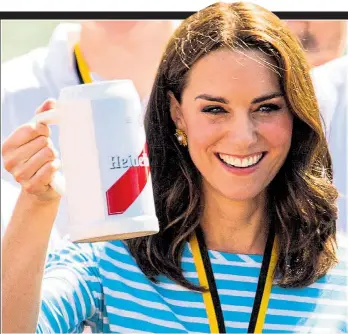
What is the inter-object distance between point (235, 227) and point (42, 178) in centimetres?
55

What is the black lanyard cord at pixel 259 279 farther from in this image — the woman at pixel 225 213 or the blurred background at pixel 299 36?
the blurred background at pixel 299 36

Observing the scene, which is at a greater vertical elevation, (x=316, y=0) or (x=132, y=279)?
(x=316, y=0)

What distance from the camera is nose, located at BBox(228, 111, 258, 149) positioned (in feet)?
5.73

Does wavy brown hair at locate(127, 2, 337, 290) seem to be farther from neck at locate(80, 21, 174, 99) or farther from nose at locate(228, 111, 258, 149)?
neck at locate(80, 21, 174, 99)

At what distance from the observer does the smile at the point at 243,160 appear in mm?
1777

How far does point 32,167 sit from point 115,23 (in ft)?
3.20

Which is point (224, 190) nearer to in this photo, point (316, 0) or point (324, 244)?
point (324, 244)

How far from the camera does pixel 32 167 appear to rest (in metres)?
1.48

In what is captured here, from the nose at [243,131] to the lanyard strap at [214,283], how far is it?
0.26 metres

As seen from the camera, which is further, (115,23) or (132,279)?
(115,23)

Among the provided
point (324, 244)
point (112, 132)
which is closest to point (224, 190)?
point (324, 244)

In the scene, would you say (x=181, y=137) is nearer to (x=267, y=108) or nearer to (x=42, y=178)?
(x=267, y=108)

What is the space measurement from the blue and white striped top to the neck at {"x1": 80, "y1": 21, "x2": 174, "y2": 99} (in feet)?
2.00

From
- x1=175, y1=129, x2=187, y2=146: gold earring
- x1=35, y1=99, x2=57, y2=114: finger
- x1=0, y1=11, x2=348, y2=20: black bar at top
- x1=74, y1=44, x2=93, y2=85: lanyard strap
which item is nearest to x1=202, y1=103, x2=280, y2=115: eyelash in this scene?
x1=175, y1=129, x2=187, y2=146: gold earring
